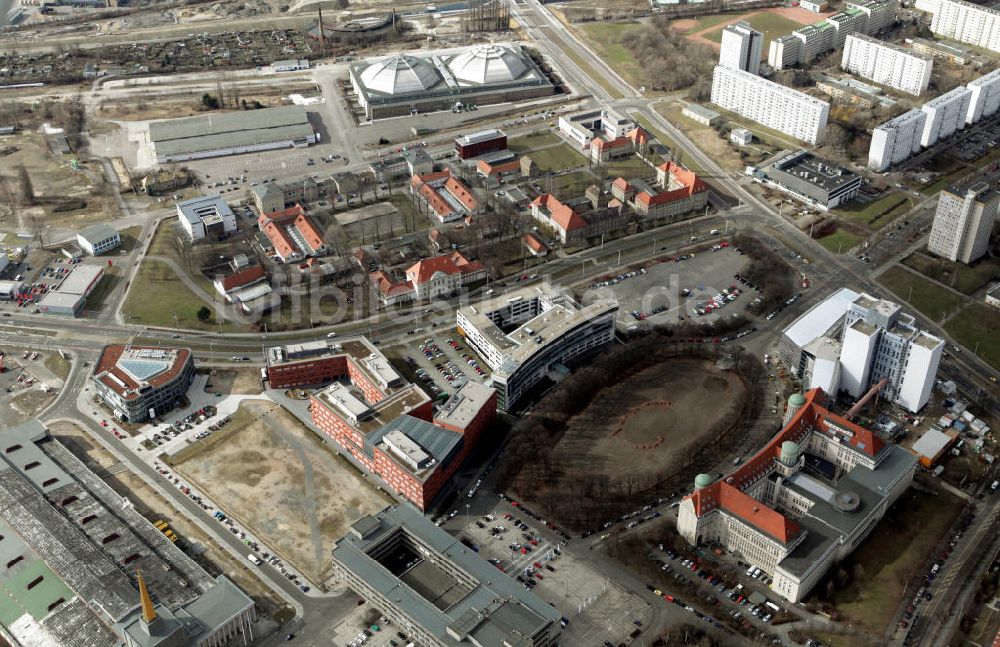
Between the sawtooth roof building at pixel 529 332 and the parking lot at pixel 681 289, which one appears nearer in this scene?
the sawtooth roof building at pixel 529 332

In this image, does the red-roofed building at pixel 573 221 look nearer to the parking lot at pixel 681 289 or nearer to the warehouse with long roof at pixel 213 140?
the parking lot at pixel 681 289

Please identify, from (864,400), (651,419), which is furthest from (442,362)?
(864,400)

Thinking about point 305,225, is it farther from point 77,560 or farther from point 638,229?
point 77,560

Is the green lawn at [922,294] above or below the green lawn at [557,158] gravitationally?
below

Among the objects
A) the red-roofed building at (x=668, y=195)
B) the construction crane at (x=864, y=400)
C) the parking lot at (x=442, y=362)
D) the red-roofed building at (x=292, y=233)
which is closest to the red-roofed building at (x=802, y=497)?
the construction crane at (x=864, y=400)

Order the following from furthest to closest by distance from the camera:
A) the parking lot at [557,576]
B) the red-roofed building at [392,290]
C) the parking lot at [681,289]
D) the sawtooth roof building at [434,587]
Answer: the red-roofed building at [392,290] < the parking lot at [681,289] < the parking lot at [557,576] < the sawtooth roof building at [434,587]

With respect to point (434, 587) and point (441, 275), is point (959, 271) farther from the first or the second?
point (434, 587)

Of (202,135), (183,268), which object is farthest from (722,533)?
(202,135)
